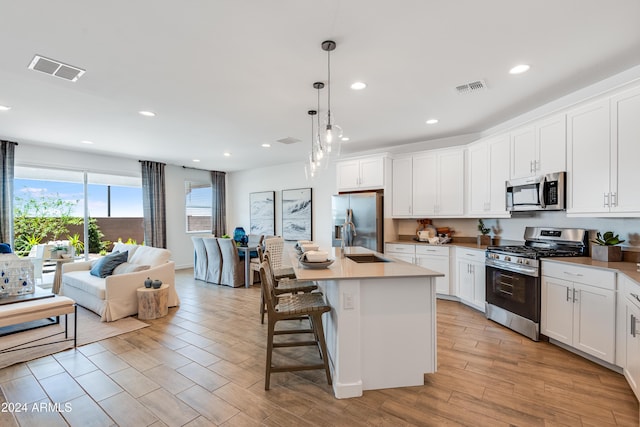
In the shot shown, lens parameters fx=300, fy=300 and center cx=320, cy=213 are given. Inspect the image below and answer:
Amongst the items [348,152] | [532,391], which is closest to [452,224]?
[348,152]

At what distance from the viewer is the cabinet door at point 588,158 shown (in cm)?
278

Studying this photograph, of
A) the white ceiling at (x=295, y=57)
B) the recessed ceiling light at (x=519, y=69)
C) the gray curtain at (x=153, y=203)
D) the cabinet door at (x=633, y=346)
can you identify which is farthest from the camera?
the gray curtain at (x=153, y=203)

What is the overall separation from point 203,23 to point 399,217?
4106 millimetres

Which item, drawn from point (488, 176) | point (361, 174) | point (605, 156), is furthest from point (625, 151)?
point (361, 174)

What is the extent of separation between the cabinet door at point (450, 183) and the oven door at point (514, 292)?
1.24m

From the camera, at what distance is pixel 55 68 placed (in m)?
2.60

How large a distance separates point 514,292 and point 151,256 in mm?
4819

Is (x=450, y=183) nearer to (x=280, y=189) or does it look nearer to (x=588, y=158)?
(x=588, y=158)

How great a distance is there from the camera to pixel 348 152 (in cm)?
599

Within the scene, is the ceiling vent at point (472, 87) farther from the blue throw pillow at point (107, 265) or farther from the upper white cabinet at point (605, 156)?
the blue throw pillow at point (107, 265)

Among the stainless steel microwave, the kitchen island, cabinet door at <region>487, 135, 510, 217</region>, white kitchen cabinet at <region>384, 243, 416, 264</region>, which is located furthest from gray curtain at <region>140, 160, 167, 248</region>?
the stainless steel microwave

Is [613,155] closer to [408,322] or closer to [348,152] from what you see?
[408,322]

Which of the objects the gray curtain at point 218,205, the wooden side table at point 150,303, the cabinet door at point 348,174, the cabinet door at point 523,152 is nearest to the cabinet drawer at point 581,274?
the cabinet door at point 523,152

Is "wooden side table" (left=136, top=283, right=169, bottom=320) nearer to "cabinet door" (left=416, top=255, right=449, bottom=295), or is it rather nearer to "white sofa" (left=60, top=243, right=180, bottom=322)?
"white sofa" (left=60, top=243, right=180, bottom=322)
